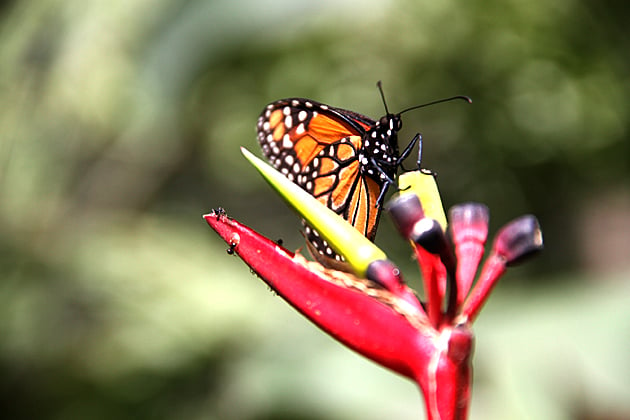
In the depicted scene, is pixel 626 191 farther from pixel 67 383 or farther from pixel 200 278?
pixel 67 383

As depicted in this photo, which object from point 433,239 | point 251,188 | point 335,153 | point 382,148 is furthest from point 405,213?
point 251,188

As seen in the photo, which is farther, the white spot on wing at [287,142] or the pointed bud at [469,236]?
the white spot on wing at [287,142]

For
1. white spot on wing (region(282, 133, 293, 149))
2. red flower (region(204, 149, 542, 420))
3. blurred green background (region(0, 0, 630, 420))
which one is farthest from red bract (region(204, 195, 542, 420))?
blurred green background (region(0, 0, 630, 420))

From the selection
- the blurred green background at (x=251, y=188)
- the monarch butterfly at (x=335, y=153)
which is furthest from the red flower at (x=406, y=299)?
the blurred green background at (x=251, y=188)

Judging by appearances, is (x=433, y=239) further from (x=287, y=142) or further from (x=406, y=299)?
(x=287, y=142)

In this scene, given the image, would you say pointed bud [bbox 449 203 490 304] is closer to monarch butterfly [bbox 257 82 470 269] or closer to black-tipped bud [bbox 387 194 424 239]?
black-tipped bud [bbox 387 194 424 239]

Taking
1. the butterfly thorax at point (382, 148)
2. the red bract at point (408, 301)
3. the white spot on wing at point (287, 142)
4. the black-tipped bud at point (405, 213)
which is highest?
the white spot on wing at point (287, 142)

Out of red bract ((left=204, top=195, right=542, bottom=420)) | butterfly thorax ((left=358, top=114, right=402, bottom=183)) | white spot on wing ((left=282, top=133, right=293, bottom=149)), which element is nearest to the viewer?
red bract ((left=204, top=195, right=542, bottom=420))

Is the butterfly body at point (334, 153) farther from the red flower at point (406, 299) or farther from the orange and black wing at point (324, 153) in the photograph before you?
the red flower at point (406, 299)
